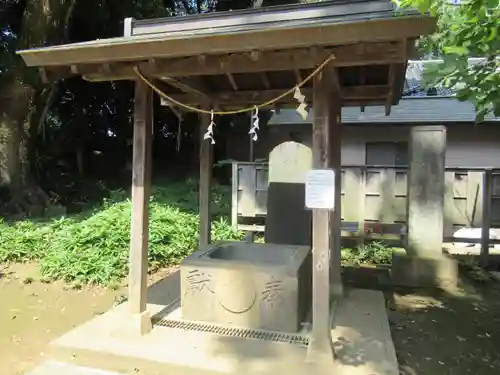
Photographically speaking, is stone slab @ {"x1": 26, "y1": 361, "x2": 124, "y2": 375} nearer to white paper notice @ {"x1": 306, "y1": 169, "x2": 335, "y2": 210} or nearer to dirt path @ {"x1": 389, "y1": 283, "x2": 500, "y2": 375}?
white paper notice @ {"x1": 306, "y1": 169, "x2": 335, "y2": 210}

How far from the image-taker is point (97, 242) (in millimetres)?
7086

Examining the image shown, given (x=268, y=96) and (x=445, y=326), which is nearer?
(x=445, y=326)

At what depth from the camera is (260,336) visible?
4.16 metres

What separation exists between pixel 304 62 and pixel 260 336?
263 centimetres

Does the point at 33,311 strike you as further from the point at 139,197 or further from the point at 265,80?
the point at 265,80

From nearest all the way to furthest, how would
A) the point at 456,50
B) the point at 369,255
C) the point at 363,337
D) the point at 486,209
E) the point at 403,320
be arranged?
1. the point at 456,50
2. the point at 363,337
3. the point at 403,320
4. the point at 486,209
5. the point at 369,255

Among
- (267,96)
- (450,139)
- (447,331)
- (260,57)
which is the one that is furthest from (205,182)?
(450,139)

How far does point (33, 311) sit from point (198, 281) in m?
2.47

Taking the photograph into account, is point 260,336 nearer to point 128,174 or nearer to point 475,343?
point 475,343

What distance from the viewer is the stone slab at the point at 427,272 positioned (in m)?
6.37

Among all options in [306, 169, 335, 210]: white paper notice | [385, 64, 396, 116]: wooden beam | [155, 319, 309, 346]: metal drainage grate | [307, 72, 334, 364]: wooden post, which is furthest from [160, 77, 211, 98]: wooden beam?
[155, 319, 309, 346]: metal drainage grate

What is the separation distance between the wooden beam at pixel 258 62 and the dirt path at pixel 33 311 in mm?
2832

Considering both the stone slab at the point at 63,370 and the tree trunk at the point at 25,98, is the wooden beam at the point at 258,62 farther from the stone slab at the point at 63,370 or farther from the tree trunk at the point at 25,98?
the tree trunk at the point at 25,98

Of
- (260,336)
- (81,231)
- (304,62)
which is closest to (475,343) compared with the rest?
(260,336)
